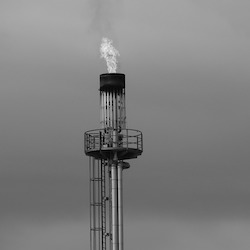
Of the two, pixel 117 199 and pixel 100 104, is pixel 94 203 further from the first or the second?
pixel 100 104

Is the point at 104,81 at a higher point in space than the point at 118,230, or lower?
higher

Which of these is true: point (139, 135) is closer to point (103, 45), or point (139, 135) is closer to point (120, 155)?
point (120, 155)

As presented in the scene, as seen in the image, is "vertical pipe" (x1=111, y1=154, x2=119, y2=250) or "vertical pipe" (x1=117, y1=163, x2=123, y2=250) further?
"vertical pipe" (x1=117, y1=163, x2=123, y2=250)

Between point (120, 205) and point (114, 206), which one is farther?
point (120, 205)

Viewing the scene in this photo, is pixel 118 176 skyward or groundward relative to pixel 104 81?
groundward

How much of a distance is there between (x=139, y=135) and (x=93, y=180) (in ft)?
19.1

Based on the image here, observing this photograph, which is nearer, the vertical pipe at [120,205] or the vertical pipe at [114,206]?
the vertical pipe at [114,206]

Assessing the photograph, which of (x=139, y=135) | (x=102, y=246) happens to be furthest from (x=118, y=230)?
(x=139, y=135)

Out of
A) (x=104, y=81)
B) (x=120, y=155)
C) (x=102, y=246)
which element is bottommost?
(x=102, y=246)

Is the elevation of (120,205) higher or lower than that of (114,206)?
higher

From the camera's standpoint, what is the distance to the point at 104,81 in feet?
353

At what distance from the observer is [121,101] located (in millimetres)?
107625

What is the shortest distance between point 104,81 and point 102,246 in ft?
49.0

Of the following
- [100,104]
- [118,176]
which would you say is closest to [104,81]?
[100,104]
